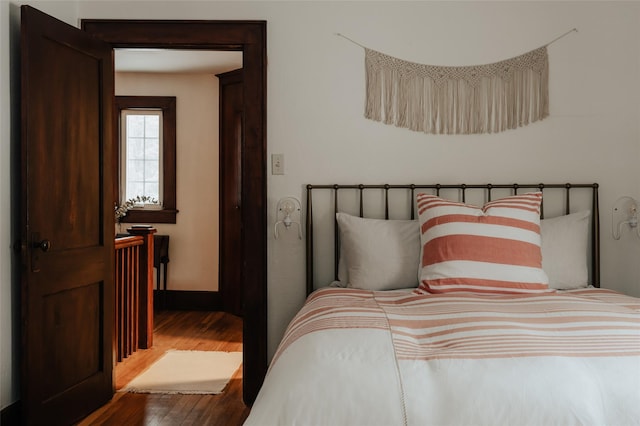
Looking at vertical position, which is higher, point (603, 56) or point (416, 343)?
point (603, 56)

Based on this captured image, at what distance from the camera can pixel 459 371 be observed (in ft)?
4.57

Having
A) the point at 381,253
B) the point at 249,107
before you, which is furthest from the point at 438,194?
the point at 249,107

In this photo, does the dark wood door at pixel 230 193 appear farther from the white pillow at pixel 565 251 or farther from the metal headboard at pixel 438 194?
the white pillow at pixel 565 251

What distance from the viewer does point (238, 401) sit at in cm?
298

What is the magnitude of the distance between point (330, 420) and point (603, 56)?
2638 millimetres

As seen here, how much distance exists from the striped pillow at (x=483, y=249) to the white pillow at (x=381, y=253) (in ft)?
0.43

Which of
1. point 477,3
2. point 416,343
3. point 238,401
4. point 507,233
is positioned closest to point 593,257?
point 507,233

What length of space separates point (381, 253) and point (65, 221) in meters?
1.51

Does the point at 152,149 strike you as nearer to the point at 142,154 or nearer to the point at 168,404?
the point at 142,154

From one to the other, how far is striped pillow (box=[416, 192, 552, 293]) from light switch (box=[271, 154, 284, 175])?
2.81 feet

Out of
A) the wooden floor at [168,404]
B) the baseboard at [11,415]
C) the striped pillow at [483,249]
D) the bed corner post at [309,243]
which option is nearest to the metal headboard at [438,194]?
the bed corner post at [309,243]

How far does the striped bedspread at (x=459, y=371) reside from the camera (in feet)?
4.23

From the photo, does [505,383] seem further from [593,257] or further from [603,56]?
[603,56]

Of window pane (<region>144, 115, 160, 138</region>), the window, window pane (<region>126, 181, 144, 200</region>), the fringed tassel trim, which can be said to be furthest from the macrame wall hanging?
window pane (<region>126, 181, 144, 200</region>)
